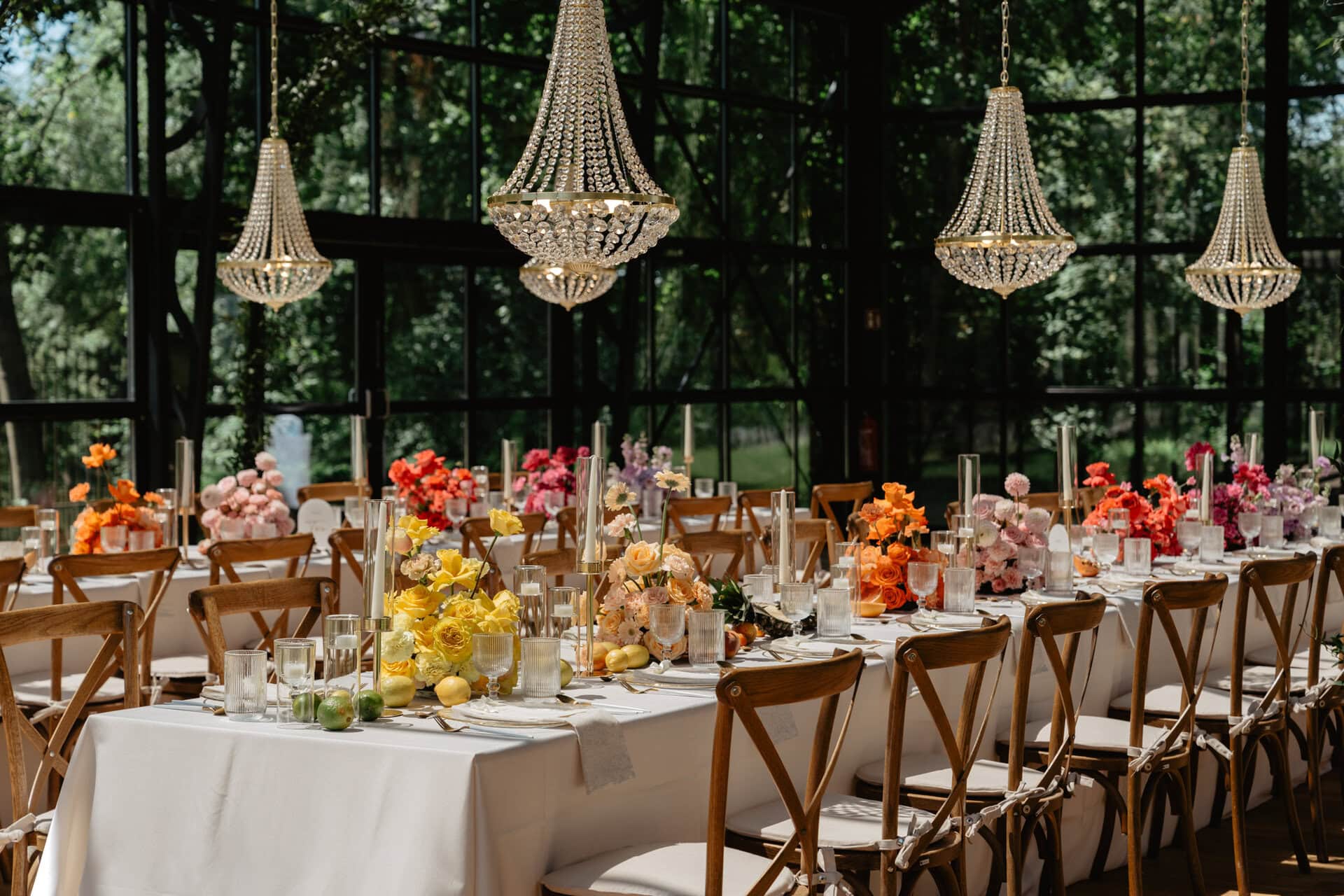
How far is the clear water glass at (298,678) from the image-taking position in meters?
3.33

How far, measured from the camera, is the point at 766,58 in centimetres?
1226

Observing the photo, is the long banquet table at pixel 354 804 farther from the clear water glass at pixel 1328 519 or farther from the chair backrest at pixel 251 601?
the clear water glass at pixel 1328 519

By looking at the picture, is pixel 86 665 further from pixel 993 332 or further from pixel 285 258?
pixel 993 332

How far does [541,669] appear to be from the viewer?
11.8 ft

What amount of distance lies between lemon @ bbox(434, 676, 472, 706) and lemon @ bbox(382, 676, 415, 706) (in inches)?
2.5

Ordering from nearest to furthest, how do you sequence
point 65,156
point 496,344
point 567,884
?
point 567,884 < point 65,156 < point 496,344

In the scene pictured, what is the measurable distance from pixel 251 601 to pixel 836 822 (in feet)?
5.30

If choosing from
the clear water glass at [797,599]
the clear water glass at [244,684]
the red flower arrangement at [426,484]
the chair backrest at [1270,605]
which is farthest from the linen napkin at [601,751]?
the red flower arrangement at [426,484]

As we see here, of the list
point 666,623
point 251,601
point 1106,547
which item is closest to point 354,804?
point 666,623

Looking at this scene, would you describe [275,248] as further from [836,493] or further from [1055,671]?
[1055,671]

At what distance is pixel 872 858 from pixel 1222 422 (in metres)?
8.98

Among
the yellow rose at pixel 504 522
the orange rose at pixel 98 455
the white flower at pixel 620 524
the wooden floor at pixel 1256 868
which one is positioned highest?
the orange rose at pixel 98 455

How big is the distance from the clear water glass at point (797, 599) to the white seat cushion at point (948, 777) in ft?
1.50

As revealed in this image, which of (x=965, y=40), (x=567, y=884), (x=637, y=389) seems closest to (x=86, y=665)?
(x=567, y=884)
